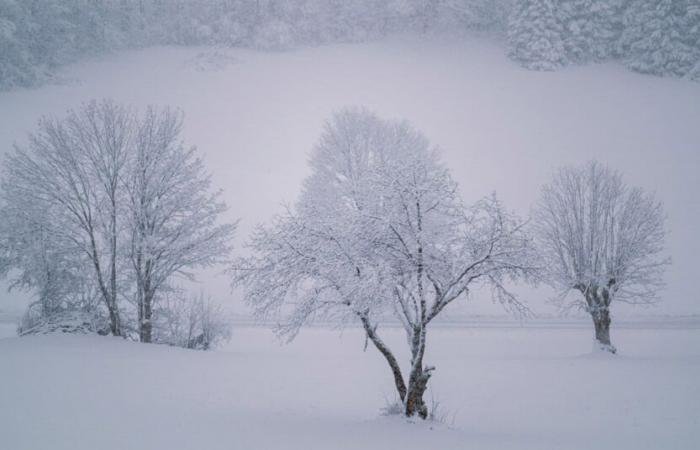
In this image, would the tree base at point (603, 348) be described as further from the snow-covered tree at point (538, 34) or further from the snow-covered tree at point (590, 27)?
the snow-covered tree at point (590, 27)

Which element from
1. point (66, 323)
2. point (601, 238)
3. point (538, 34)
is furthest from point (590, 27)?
point (66, 323)

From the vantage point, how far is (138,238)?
1644 centimetres

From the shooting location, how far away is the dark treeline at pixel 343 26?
133ft

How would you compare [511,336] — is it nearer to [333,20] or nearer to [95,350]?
[95,350]

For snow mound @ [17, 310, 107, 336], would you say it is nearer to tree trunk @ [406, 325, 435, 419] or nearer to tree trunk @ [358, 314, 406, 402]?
tree trunk @ [358, 314, 406, 402]

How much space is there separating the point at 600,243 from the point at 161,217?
19610 mm

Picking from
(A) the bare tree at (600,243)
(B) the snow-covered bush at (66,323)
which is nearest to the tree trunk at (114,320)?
(B) the snow-covered bush at (66,323)

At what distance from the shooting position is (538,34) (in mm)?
42750

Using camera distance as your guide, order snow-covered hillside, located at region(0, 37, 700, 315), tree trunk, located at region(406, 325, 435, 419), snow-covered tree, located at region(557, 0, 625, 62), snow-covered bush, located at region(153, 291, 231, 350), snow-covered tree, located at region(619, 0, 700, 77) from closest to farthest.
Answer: tree trunk, located at region(406, 325, 435, 419) < snow-covered bush, located at region(153, 291, 231, 350) < snow-covered hillside, located at region(0, 37, 700, 315) < snow-covered tree, located at region(619, 0, 700, 77) < snow-covered tree, located at region(557, 0, 625, 62)

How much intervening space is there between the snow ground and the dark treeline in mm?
34474

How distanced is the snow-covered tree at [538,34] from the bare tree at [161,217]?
39218 mm

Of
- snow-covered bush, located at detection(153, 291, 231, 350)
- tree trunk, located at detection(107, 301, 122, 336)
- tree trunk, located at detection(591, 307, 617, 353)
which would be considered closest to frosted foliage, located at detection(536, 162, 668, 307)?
tree trunk, located at detection(591, 307, 617, 353)

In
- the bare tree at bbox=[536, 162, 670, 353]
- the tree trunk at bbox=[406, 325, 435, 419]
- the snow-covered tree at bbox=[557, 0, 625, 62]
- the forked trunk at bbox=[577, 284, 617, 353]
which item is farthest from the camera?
the snow-covered tree at bbox=[557, 0, 625, 62]

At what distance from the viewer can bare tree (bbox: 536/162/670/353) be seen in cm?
1836
